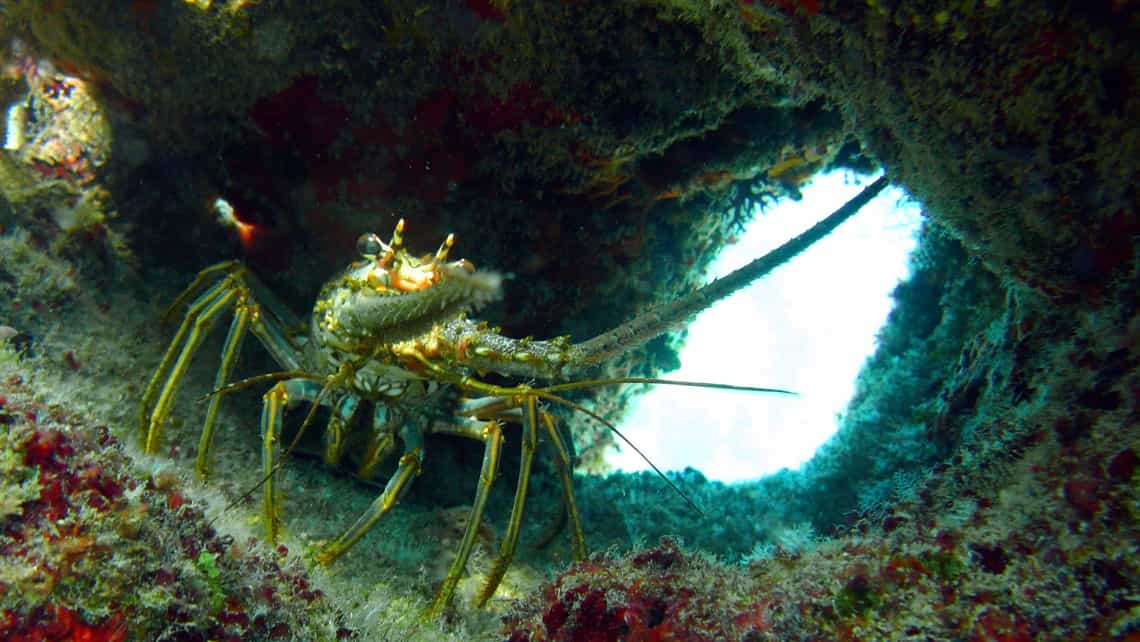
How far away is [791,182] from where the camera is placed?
15.6 feet

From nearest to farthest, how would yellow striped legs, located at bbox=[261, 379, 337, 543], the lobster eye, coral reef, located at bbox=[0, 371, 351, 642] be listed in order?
coral reef, located at bbox=[0, 371, 351, 642], yellow striped legs, located at bbox=[261, 379, 337, 543], the lobster eye

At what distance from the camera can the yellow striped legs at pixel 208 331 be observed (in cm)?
311

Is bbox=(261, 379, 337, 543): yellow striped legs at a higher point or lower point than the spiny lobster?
lower

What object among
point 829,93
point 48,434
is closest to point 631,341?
point 829,93

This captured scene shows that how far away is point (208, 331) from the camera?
3467 millimetres

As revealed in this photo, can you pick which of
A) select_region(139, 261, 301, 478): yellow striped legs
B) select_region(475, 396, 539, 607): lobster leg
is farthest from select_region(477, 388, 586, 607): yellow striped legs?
select_region(139, 261, 301, 478): yellow striped legs

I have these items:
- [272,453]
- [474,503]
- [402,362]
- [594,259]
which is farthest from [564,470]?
[272,453]

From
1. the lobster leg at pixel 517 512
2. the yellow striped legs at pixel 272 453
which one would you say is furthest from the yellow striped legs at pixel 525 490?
the yellow striped legs at pixel 272 453

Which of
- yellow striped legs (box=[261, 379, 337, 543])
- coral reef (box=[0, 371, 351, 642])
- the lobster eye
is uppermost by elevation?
the lobster eye

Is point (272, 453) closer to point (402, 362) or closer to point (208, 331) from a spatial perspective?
point (402, 362)

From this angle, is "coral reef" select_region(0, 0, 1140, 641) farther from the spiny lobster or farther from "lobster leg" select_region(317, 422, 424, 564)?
the spiny lobster

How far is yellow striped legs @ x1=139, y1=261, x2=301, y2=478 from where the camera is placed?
3113 mm

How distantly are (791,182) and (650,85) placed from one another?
1959mm

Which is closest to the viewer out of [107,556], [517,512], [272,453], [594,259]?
[107,556]
